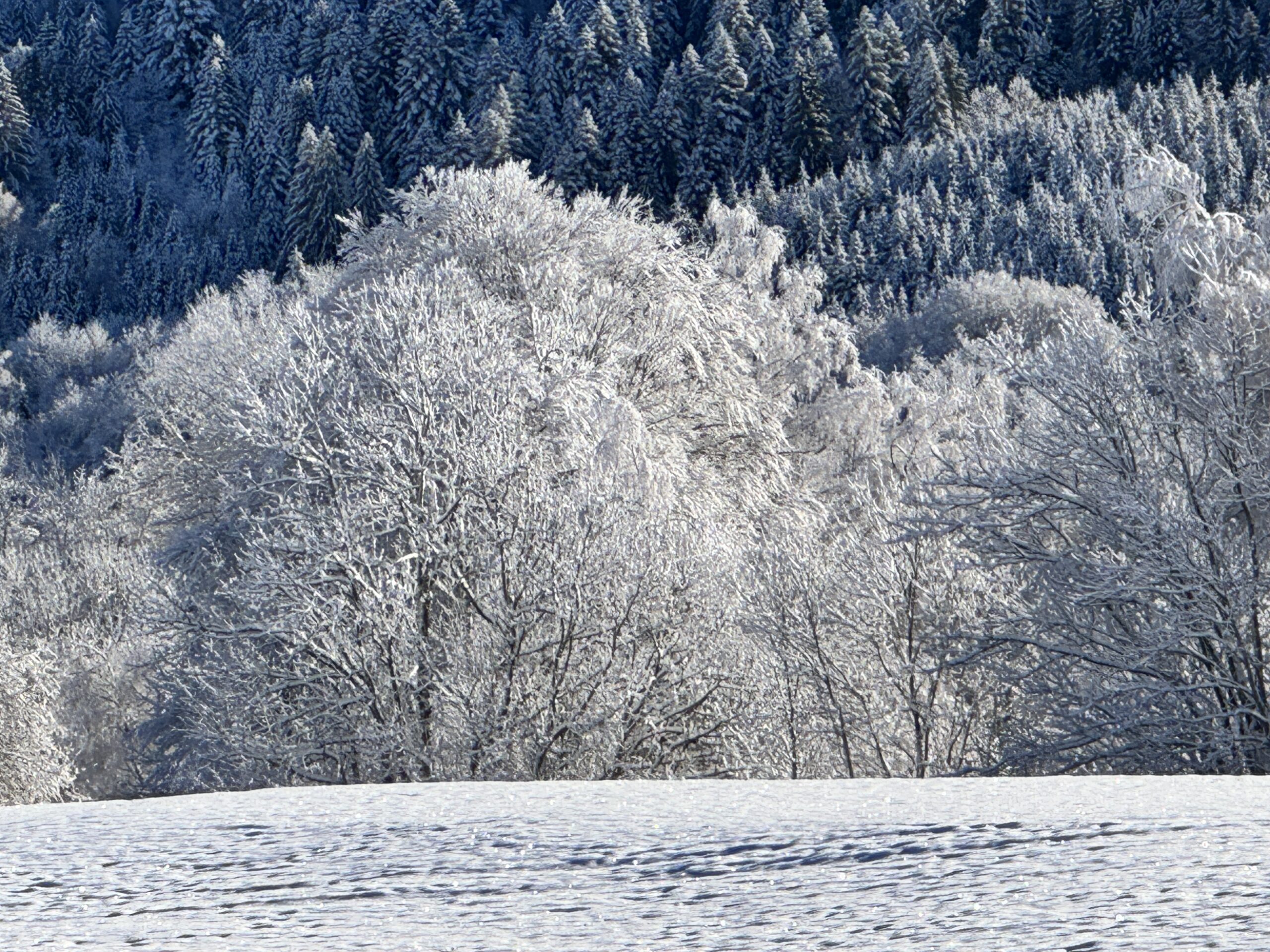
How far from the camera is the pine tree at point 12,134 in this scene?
118 meters

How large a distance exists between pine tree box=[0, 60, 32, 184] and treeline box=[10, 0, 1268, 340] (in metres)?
0.28

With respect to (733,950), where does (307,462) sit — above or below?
above

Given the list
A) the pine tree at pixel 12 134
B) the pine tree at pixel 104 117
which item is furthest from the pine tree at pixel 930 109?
the pine tree at pixel 12 134

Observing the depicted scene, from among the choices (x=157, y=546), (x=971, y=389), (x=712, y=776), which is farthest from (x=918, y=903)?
(x=971, y=389)

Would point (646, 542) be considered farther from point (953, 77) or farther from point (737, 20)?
point (737, 20)

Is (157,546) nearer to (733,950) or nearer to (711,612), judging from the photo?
(711,612)

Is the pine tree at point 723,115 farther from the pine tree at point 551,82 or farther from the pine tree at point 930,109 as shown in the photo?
the pine tree at point 930,109

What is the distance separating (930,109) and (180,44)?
230 feet

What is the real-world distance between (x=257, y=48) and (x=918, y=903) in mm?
136713

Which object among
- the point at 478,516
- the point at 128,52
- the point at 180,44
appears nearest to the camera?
the point at 478,516

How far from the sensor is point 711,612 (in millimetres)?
17547

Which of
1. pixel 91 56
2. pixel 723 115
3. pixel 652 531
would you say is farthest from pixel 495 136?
pixel 652 531

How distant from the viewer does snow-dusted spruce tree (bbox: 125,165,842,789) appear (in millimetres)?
16656

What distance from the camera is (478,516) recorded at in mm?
17734
